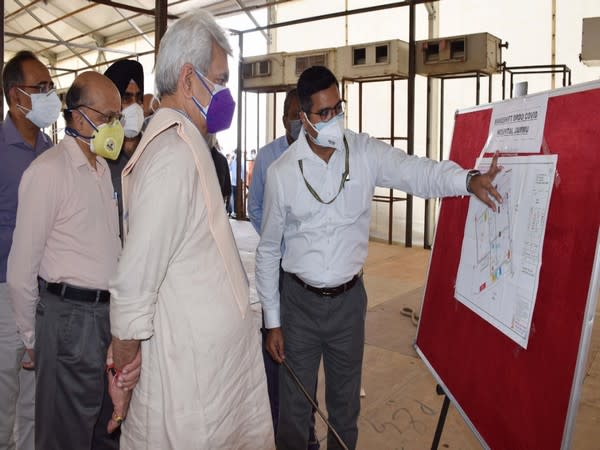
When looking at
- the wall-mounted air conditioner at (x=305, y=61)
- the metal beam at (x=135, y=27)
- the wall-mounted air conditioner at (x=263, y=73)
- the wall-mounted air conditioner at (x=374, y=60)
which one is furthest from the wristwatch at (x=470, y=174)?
the metal beam at (x=135, y=27)

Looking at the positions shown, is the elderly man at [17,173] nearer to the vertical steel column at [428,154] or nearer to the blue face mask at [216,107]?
the blue face mask at [216,107]

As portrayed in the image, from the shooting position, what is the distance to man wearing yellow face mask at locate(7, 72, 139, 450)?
1.79 m

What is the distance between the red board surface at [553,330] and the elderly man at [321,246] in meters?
0.54

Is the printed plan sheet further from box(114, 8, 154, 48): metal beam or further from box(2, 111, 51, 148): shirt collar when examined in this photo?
box(114, 8, 154, 48): metal beam

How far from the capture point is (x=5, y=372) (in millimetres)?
2105

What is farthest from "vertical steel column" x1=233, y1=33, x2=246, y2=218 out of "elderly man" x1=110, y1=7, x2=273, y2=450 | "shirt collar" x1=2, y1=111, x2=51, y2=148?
"elderly man" x1=110, y1=7, x2=273, y2=450

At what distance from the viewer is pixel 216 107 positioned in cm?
142

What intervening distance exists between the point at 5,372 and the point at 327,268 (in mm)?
1328

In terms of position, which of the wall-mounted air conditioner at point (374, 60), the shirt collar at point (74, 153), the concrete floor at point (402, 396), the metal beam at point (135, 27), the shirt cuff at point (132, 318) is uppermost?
the metal beam at point (135, 27)

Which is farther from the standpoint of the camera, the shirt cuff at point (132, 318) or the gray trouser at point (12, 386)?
the gray trouser at point (12, 386)

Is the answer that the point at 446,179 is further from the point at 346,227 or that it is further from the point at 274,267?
the point at 274,267

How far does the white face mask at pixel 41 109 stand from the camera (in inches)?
87.0

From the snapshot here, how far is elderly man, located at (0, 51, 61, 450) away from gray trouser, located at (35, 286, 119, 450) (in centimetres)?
27

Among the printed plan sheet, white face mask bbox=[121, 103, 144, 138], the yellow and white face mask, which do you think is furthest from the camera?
white face mask bbox=[121, 103, 144, 138]
